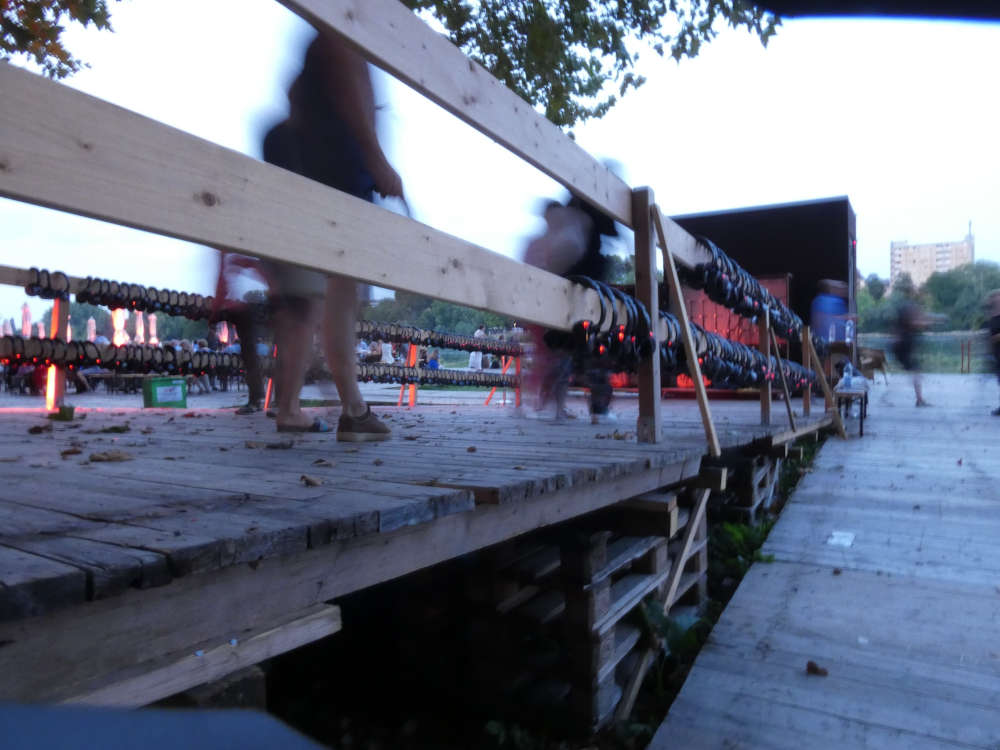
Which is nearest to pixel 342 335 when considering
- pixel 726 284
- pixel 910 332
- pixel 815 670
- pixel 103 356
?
pixel 726 284

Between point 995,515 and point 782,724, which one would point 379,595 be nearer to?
point 782,724

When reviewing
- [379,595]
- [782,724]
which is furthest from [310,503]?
[782,724]

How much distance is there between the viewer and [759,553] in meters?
5.07

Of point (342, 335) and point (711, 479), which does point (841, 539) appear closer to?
point (711, 479)

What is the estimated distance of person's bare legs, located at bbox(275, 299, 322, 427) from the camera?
3568 millimetres

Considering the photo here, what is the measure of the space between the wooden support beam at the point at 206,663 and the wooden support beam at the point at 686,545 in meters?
2.70

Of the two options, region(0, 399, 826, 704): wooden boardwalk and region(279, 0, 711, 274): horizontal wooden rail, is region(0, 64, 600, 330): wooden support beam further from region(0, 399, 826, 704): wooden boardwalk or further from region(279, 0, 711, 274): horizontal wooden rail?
region(0, 399, 826, 704): wooden boardwalk

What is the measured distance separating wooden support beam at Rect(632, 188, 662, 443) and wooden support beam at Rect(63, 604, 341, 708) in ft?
7.53

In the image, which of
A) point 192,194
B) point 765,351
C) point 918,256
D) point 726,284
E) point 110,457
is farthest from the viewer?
point 918,256

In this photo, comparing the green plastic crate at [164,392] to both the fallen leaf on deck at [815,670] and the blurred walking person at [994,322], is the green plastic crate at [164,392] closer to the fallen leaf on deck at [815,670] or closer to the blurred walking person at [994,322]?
the fallen leaf on deck at [815,670]

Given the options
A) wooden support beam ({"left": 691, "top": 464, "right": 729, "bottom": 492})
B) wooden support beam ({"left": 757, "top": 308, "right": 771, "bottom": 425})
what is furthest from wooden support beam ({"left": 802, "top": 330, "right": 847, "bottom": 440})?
wooden support beam ({"left": 691, "top": 464, "right": 729, "bottom": 492})

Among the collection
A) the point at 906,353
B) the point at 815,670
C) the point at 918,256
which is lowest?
the point at 815,670

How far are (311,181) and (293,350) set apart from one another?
1.91m

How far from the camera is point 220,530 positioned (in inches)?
53.7
